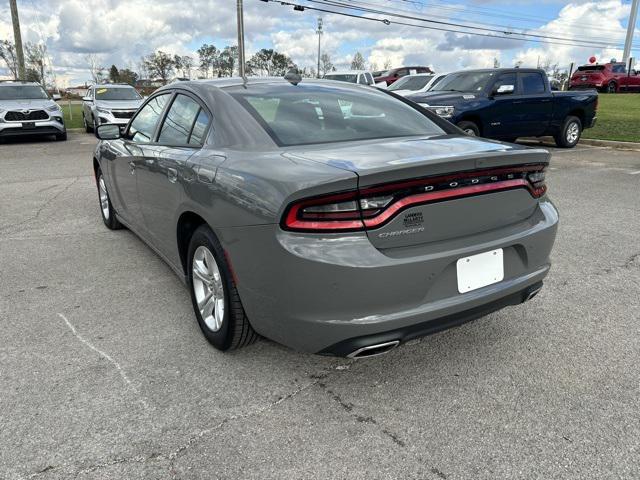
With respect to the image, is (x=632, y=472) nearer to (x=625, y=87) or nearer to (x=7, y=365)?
(x=7, y=365)

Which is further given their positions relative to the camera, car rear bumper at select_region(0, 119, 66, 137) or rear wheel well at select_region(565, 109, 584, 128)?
car rear bumper at select_region(0, 119, 66, 137)

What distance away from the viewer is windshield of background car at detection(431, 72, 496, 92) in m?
10.9

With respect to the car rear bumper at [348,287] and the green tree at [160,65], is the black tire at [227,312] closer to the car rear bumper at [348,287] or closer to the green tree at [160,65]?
the car rear bumper at [348,287]

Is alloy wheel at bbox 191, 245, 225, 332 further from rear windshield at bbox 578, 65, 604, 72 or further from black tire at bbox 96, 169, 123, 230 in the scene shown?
rear windshield at bbox 578, 65, 604, 72

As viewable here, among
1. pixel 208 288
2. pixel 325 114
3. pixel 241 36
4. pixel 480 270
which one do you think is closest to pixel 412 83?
pixel 325 114

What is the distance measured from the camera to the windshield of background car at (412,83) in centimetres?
1455

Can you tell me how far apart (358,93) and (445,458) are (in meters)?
2.45

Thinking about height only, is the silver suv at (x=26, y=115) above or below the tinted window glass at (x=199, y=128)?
below

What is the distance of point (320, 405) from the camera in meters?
2.52

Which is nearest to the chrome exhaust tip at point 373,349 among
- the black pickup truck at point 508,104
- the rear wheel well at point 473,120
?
the black pickup truck at point 508,104

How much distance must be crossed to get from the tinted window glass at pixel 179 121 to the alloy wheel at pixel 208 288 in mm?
805

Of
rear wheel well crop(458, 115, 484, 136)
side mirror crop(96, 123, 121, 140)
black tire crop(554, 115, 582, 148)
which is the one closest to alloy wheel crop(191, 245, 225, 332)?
side mirror crop(96, 123, 121, 140)

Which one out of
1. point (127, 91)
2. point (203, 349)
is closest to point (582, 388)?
point (203, 349)

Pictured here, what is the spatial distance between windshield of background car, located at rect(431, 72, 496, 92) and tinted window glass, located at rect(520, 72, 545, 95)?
844 millimetres
